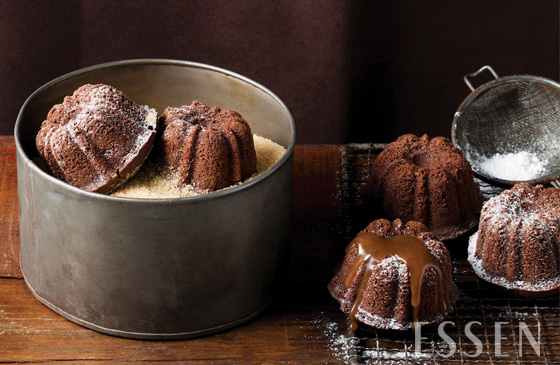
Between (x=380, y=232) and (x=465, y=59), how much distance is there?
3.75 feet

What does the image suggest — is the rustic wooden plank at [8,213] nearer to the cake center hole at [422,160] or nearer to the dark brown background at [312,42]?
the dark brown background at [312,42]

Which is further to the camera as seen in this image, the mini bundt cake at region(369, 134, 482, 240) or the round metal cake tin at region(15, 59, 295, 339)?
the mini bundt cake at region(369, 134, 482, 240)

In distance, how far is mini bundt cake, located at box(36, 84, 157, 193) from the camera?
148cm

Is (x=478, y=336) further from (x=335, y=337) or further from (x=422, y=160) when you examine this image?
(x=422, y=160)

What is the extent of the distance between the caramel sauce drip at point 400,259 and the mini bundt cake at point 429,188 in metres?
0.21

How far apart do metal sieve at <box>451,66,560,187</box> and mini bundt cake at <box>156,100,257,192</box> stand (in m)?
0.62

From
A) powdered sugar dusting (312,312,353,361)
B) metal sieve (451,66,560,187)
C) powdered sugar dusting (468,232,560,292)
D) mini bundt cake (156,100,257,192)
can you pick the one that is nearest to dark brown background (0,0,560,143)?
metal sieve (451,66,560,187)

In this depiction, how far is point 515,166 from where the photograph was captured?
1933mm

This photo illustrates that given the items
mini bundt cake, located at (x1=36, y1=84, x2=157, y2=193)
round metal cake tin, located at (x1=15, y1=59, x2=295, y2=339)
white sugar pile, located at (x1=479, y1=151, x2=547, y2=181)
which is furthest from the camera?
white sugar pile, located at (x1=479, y1=151, x2=547, y2=181)

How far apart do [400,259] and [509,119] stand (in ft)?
2.28

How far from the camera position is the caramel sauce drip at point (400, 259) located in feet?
4.75

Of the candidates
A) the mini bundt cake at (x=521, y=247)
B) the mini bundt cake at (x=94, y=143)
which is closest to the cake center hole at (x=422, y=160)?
the mini bundt cake at (x=521, y=247)

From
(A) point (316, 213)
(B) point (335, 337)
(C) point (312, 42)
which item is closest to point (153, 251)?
(B) point (335, 337)

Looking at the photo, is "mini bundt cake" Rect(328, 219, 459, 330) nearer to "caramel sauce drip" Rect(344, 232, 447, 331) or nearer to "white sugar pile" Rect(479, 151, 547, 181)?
"caramel sauce drip" Rect(344, 232, 447, 331)
